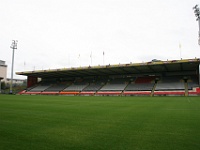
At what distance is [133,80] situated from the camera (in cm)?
5044

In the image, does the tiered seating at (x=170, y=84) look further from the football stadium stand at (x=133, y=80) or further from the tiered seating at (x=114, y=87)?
the tiered seating at (x=114, y=87)

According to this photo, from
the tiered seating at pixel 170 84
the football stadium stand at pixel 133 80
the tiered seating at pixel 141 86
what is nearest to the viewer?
the football stadium stand at pixel 133 80

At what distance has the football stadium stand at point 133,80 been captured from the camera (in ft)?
131

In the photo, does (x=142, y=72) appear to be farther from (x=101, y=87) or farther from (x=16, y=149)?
(x=16, y=149)

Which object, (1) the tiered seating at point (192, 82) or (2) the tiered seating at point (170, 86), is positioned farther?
(2) the tiered seating at point (170, 86)

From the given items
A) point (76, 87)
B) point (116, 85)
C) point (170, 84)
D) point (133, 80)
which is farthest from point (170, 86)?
point (76, 87)

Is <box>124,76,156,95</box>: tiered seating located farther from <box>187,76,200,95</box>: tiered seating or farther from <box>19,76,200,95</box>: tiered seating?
<box>187,76,200,95</box>: tiered seating

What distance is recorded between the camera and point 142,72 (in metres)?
49.5

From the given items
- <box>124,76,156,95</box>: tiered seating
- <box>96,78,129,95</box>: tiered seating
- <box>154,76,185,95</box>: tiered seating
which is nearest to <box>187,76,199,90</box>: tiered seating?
<box>154,76,185,95</box>: tiered seating

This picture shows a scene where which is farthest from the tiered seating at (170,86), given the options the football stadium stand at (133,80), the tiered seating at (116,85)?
the tiered seating at (116,85)

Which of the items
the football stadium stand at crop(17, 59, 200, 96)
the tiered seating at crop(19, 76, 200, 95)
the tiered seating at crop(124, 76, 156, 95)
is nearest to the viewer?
the football stadium stand at crop(17, 59, 200, 96)

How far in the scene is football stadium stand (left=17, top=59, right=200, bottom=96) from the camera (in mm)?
40000

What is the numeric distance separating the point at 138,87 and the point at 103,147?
42.6 meters

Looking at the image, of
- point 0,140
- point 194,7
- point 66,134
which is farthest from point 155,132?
point 194,7
